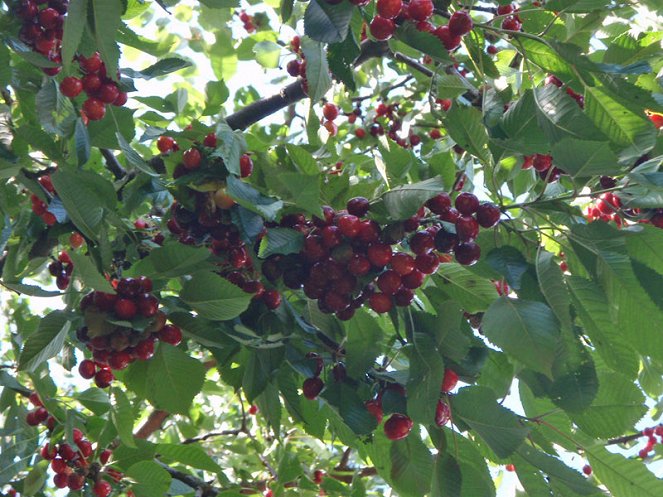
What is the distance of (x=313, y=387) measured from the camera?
5.90 feet

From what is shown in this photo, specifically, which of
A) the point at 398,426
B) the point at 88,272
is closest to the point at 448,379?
the point at 398,426

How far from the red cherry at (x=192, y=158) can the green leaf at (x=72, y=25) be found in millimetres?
312

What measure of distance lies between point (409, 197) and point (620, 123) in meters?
0.50

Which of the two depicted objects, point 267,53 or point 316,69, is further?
point 267,53

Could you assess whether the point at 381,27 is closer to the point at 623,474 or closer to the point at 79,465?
the point at 623,474

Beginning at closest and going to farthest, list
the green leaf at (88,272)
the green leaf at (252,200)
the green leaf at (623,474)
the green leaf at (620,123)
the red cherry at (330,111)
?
the green leaf at (88,272) → the green leaf at (252,200) → the green leaf at (620,123) → the green leaf at (623,474) → the red cherry at (330,111)

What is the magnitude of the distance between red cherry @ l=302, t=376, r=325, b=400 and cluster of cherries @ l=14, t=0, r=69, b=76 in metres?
1.00

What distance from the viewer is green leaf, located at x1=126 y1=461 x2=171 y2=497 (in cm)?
221

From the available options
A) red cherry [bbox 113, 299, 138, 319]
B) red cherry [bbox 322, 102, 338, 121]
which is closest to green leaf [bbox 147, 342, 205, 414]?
red cherry [bbox 113, 299, 138, 319]

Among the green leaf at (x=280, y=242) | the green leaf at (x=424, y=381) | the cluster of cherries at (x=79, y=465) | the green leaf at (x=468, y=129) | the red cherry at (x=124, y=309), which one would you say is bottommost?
the cluster of cherries at (x=79, y=465)

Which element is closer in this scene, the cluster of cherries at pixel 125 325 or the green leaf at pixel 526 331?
the green leaf at pixel 526 331

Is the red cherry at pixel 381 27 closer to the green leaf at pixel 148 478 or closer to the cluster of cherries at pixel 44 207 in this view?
the cluster of cherries at pixel 44 207

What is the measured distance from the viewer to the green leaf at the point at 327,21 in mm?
Result: 1645

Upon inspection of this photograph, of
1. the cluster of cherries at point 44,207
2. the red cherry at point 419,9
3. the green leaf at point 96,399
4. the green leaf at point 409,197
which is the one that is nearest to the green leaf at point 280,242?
the green leaf at point 409,197
